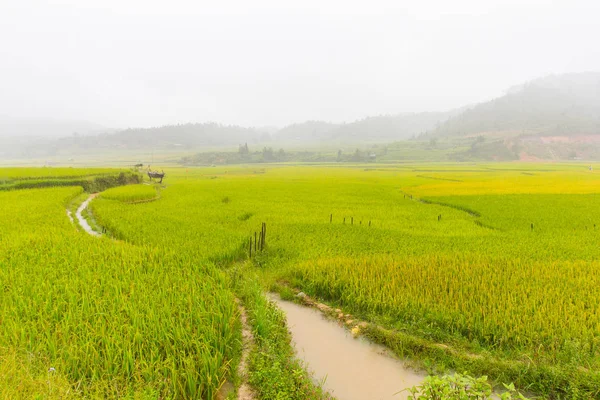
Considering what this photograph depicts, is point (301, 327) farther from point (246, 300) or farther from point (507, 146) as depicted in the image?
point (507, 146)

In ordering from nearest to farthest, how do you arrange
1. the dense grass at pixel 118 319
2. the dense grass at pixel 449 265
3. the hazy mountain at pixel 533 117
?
1. the dense grass at pixel 118 319
2. the dense grass at pixel 449 265
3. the hazy mountain at pixel 533 117

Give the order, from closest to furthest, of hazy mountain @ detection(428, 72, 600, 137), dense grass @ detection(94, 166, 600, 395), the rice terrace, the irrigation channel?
1. the rice terrace
2. the irrigation channel
3. dense grass @ detection(94, 166, 600, 395)
4. hazy mountain @ detection(428, 72, 600, 137)

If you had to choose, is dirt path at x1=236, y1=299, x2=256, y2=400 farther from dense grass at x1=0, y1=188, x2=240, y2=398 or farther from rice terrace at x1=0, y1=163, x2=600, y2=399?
dense grass at x1=0, y1=188, x2=240, y2=398

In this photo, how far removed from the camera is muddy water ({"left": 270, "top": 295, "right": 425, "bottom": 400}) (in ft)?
12.8

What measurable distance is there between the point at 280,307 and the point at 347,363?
1.85 metres

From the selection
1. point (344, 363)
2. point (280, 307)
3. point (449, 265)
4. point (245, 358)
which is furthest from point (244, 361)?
point (449, 265)

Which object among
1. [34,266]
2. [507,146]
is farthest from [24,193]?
[507,146]

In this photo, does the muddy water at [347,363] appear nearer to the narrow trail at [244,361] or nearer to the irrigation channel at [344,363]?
the irrigation channel at [344,363]

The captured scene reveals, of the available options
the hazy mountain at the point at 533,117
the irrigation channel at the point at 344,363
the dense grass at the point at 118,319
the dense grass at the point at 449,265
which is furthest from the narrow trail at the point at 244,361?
the hazy mountain at the point at 533,117

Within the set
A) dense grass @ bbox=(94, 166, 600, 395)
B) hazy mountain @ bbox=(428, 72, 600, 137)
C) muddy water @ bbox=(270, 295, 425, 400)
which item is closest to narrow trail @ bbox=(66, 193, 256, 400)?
muddy water @ bbox=(270, 295, 425, 400)

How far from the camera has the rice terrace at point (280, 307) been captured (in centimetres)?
349

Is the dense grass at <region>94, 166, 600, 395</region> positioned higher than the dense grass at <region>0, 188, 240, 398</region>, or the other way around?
the dense grass at <region>0, 188, 240, 398</region>

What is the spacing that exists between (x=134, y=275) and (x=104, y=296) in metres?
0.92

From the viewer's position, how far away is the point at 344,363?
172 inches
